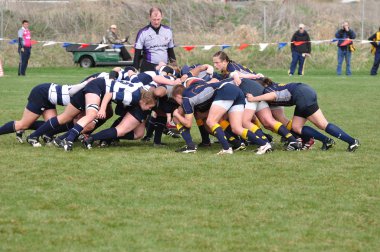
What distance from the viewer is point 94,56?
105 ft

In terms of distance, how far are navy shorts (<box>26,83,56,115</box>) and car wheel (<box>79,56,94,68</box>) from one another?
22.0 meters

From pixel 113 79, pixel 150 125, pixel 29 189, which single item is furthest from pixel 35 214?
pixel 150 125

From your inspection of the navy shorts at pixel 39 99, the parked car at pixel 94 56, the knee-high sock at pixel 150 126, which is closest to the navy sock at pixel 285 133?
the knee-high sock at pixel 150 126

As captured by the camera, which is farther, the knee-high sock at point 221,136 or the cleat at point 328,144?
the cleat at point 328,144

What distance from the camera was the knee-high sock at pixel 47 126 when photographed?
33.3 ft

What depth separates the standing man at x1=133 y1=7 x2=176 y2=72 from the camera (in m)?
12.1

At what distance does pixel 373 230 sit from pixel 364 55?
26.1 meters

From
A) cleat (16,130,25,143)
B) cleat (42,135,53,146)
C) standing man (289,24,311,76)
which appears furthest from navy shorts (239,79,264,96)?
standing man (289,24,311,76)

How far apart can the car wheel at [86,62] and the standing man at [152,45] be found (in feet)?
66.2

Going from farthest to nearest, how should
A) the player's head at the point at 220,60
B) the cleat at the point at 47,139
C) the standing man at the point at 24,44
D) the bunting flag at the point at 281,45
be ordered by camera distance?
the bunting flag at the point at 281,45 < the standing man at the point at 24,44 < the cleat at the point at 47,139 < the player's head at the point at 220,60

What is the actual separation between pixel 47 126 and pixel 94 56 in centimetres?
2195

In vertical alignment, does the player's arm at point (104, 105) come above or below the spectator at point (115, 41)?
above

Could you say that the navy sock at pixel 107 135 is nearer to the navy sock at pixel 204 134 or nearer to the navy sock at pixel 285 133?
the navy sock at pixel 204 134

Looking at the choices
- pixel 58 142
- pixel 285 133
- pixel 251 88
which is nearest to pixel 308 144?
pixel 285 133
